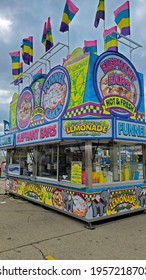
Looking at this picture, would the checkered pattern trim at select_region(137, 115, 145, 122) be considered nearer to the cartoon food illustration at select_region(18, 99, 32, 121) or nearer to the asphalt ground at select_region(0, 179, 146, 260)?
the asphalt ground at select_region(0, 179, 146, 260)

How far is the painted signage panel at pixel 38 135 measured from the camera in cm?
632

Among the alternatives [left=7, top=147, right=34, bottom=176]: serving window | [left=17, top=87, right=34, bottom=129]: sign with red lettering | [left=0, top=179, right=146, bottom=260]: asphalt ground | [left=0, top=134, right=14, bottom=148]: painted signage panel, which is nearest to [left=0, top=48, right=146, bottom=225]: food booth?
[left=0, top=179, right=146, bottom=260]: asphalt ground

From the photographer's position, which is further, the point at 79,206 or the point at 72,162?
the point at 72,162

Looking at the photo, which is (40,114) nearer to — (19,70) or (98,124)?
(98,124)

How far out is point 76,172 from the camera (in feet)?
21.1

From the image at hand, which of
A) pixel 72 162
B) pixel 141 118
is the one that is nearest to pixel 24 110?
pixel 72 162

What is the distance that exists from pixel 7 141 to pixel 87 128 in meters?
5.59

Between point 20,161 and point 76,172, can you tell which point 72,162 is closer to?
point 76,172

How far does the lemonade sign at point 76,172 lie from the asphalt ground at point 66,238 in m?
1.18

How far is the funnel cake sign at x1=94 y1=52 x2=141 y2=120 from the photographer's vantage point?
6.55 metres

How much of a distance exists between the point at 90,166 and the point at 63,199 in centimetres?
153

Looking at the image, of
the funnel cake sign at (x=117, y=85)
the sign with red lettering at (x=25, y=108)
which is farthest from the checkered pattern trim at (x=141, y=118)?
the sign with red lettering at (x=25, y=108)

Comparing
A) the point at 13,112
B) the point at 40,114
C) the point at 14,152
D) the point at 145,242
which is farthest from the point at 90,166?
the point at 13,112

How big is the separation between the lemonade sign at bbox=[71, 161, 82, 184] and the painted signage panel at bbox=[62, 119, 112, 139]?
987 millimetres
